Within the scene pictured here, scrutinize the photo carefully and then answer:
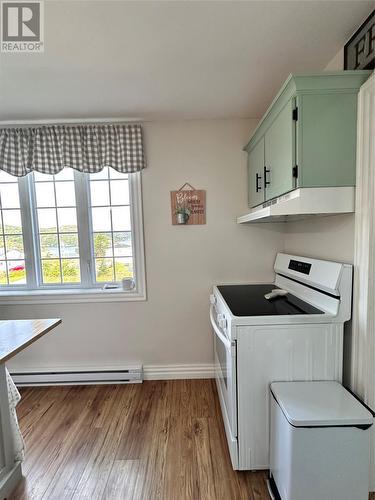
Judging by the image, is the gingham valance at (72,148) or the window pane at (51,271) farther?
the window pane at (51,271)

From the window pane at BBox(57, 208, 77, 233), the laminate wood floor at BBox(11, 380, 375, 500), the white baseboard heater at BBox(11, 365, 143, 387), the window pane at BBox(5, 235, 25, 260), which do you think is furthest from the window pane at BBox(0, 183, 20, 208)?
the laminate wood floor at BBox(11, 380, 375, 500)

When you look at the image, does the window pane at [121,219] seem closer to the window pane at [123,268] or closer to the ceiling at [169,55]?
the window pane at [123,268]

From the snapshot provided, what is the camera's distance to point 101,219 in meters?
2.35

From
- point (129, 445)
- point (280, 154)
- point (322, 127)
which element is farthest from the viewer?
point (129, 445)

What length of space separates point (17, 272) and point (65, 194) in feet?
2.89

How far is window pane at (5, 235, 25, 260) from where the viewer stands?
2.36m

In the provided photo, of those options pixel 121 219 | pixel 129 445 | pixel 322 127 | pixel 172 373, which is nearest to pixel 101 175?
pixel 121 219

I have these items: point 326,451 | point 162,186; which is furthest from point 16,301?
point 326,451

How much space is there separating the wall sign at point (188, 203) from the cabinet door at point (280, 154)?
0.67m

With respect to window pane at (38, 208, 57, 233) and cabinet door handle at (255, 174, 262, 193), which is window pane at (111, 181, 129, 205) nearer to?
window pane at (38, 208, 57, 233)

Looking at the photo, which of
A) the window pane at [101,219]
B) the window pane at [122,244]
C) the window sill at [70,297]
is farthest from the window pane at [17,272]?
the window pane at [122,244]

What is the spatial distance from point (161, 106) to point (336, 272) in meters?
1.70

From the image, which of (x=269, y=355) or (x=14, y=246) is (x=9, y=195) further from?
(x=269, y=355)

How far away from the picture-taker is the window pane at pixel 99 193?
2328mm
